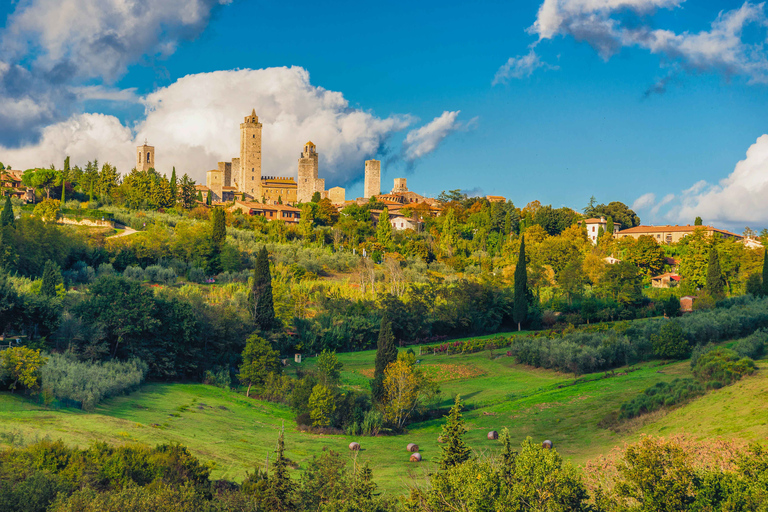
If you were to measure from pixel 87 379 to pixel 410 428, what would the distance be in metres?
11.7

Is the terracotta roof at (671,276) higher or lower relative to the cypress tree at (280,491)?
higher

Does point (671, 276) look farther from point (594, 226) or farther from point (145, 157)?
point (145, 157)

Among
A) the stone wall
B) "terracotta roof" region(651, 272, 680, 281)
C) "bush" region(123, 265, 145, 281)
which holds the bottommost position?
"bush" region(123, 265, 145, 281)

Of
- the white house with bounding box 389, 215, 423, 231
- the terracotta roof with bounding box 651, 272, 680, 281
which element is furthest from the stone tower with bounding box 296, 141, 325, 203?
the terracotta roof with bounding box 651, 272, 680, 281

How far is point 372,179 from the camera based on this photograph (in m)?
110

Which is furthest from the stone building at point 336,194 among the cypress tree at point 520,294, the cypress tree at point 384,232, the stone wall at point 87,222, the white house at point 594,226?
the cypress tree at point 520,294

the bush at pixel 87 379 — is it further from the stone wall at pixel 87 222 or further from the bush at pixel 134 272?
the stone wall at pixel 87 222

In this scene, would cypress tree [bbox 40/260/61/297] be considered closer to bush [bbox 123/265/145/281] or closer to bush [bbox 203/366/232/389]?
bush [bbox 203/366/232/389]

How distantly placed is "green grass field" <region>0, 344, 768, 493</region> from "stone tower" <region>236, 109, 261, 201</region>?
69283 millimetres

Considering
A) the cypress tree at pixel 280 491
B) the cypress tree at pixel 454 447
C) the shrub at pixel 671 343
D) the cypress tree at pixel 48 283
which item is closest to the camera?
the cypress tree at pixel 280 491

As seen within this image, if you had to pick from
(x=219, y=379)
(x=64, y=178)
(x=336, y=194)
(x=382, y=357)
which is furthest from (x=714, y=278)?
(x=336, y=194)

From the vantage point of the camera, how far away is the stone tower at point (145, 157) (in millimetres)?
100375

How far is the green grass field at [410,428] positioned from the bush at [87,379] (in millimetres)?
465

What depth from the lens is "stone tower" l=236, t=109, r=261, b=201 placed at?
94875mm
